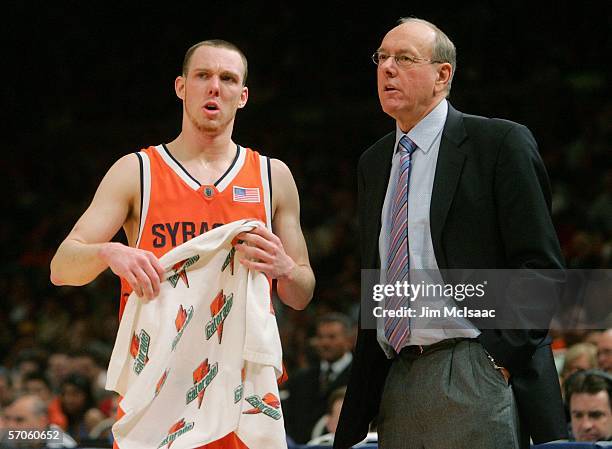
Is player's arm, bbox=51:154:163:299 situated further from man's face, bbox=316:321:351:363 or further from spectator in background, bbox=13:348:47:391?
spectator in background, bbox=13:348:47:391

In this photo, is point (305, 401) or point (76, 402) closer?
point (305, 401)

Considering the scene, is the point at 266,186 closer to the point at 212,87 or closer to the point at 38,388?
the point at 212,87

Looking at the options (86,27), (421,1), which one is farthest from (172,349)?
(86,27)

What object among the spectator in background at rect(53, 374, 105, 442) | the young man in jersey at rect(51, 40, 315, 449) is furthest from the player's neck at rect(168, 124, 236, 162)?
the spectator in background at rect(53, 374, 105, 442)

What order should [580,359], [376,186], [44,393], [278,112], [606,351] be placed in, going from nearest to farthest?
[376,186]
[606,351]
[580,359]
[44,393]
[278,112]

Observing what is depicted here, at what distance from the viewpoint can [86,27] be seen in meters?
14.2

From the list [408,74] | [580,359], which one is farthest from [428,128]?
[580,359]

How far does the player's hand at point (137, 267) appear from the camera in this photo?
3.21m

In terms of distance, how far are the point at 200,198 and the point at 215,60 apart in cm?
52

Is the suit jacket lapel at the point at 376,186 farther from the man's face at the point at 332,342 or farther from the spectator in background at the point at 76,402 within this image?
the spectator in background at the point at 76,402

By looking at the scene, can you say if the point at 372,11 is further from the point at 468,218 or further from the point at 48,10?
the point at 468,218

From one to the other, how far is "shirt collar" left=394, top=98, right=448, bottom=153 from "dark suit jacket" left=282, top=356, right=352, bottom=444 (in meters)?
3.48

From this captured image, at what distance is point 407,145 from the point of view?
346cm

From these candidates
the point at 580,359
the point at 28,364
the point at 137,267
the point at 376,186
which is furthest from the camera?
the point at 28,364
